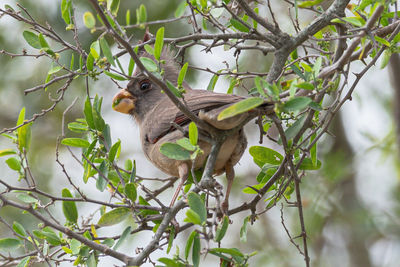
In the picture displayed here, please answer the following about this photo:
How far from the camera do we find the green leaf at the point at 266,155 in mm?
3455

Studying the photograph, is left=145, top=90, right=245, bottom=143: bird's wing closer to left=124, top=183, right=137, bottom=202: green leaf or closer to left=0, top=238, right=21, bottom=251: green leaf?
left=124, top=183, right=137, bottom=202: green leaf

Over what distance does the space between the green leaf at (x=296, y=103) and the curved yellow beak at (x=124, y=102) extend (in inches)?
97.2

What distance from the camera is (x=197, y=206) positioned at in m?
2.60

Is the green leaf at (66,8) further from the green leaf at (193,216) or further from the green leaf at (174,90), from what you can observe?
the green leaf at (193,216)

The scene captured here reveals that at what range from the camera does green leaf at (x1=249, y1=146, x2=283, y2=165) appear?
346 centimetres

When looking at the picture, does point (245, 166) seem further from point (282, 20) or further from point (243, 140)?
point (243, 140)

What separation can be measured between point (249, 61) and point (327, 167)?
155 cm

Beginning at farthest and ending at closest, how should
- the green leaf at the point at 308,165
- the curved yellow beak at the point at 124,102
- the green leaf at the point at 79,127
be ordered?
the curved yellow beak at the point at 124,102 < the green leaf at the point at 308,165 < the green leaf at the point at 79,127

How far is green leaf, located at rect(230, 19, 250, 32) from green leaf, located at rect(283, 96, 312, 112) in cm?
98

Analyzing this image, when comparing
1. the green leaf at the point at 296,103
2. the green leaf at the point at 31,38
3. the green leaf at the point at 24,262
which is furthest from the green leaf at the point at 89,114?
the green leaf at the point at 296,103

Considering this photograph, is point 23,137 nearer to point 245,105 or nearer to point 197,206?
point 197,206

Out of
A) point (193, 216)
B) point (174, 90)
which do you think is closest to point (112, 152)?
point (174, 90)

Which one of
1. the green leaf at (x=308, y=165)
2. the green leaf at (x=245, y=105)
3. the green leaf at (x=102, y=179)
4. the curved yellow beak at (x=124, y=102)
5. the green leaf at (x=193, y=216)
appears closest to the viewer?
the green leaf at (x=245, y=105)

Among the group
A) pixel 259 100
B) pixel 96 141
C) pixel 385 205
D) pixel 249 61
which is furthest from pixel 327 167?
pixel 259 100
